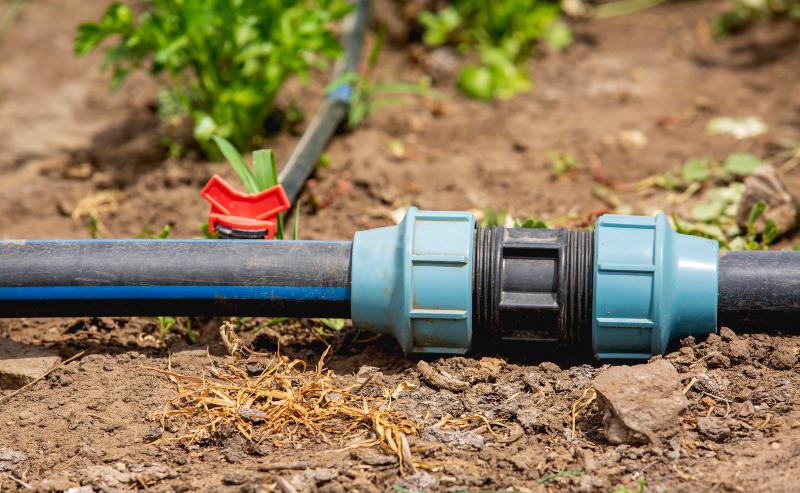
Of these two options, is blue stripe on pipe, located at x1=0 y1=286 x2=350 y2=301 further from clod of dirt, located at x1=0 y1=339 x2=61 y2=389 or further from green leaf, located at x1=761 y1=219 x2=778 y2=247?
green leaf, located at x1=761 y1=219 x2=778 y2=247

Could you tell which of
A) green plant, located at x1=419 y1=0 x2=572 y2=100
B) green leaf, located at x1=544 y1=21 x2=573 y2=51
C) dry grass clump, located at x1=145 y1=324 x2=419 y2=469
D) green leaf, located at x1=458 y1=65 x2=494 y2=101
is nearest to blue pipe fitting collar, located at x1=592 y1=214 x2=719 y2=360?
dry grass clump, located at x1=145 y1=324 x2=419 y2=469

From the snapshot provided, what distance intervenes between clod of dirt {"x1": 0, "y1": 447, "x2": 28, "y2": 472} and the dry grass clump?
11.2 inches

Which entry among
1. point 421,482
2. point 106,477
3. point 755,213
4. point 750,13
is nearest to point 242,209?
point 106,477

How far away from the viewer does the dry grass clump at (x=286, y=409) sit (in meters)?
1.94

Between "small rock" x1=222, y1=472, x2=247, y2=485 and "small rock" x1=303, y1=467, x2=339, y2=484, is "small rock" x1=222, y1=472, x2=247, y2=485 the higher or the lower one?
the lower one

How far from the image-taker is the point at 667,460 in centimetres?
180

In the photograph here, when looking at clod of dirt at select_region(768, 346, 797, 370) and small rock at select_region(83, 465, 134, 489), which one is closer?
small rock at select_region(83, 465, 134, 489)

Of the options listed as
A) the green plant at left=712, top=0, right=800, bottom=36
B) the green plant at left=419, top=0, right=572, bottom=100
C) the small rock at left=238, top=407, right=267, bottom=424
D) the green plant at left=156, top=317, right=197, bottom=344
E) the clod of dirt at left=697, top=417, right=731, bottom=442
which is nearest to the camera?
the clod of dirt at left=697, top=417, right=731, bottom=442

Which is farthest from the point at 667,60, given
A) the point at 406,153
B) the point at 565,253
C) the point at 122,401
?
the point at 122,401

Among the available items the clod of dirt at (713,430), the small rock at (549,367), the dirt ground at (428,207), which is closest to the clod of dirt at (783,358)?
the dirt ground at (428,207)

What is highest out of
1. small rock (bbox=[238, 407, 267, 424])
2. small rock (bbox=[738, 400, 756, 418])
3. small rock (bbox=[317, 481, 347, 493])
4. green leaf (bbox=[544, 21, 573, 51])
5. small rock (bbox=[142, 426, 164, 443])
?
green leaf (bbox=[544, 21, 573, 51])

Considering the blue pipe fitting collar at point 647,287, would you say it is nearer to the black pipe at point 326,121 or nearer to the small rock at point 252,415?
the small rock at point 252,415

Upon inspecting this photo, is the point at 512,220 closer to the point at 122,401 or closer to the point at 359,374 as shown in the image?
the point at 359,374

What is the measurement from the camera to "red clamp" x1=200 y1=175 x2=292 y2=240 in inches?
91.4
